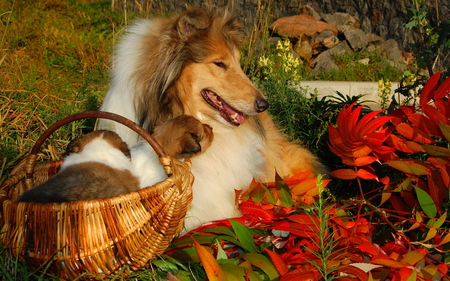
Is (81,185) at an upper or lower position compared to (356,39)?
upper

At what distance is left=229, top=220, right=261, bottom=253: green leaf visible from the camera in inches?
82.6

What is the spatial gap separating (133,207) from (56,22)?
6.34m

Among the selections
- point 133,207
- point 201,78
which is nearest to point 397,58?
point 201,78

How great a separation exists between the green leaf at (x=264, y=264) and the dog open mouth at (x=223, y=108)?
124 cm

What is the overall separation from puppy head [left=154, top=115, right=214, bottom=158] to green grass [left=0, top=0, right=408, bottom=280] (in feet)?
2.13

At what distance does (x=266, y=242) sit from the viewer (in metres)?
2.21

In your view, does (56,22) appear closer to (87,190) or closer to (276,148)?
(276,148)

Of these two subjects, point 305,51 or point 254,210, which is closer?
point 254,210

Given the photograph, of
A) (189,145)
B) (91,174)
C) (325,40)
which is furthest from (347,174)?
(325,40)

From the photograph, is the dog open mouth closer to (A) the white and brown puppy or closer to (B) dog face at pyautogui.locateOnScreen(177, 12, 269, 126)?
(B) dog face at pyautogui.locateOnScreen(177, 12, 269, 126)

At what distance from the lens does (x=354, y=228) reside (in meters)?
1.85

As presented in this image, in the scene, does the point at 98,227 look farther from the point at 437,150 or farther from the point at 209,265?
the point at 437,150

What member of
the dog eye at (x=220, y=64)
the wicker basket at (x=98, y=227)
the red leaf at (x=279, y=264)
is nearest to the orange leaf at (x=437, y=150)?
the red leaf at (x=279, y=264)

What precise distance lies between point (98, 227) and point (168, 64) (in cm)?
131
